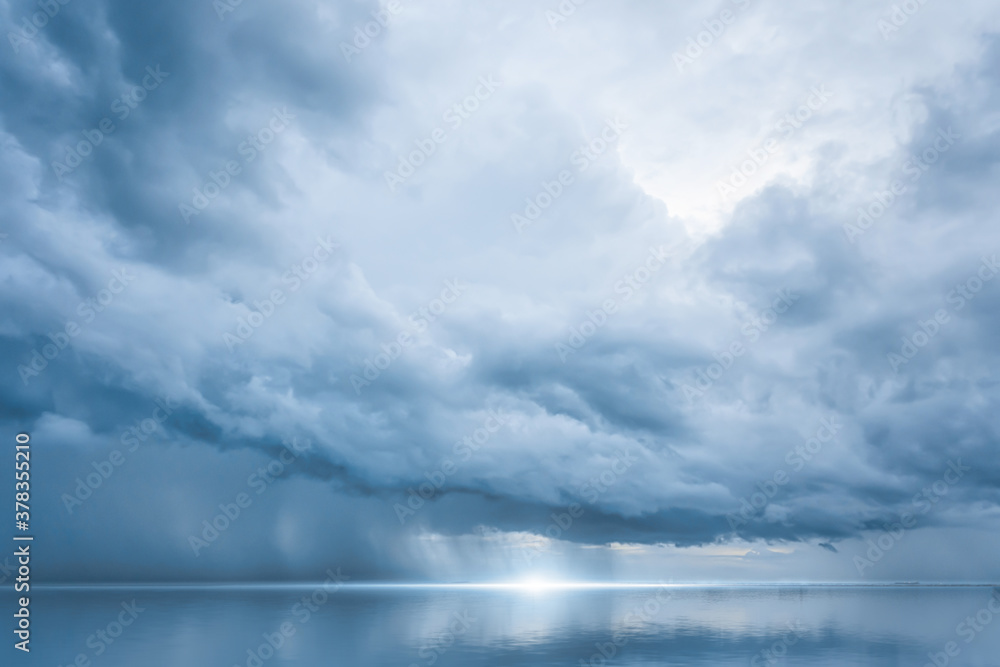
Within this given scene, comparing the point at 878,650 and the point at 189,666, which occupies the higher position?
the point at 878,650

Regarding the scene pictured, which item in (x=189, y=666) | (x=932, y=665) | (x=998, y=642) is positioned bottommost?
(x=189, y=666)

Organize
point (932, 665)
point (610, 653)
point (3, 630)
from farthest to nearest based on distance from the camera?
point (3, 630)
point (610, 653)
point (932, 665)

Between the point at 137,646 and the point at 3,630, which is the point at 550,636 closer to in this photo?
the point at 137,646

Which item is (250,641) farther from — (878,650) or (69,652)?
(878,650)

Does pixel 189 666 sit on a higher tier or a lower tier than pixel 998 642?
lower

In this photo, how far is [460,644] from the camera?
301 feet

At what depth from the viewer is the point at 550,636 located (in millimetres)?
107188

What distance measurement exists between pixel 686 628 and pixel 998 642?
45.7 metres

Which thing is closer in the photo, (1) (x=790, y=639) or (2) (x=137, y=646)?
(2) (x=137, y=646)

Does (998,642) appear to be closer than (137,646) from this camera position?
No

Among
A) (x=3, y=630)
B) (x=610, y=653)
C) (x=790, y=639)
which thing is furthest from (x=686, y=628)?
(x=3, y=630)

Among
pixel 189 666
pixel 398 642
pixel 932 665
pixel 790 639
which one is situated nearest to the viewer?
pixel 189 666

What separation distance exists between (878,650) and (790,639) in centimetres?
1485

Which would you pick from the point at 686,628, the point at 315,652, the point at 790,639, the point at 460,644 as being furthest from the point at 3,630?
the point at 790,639
